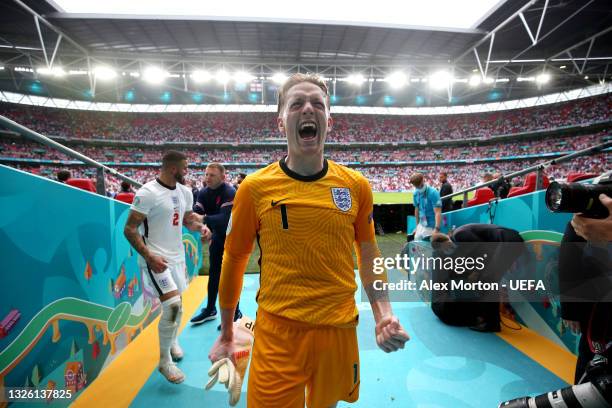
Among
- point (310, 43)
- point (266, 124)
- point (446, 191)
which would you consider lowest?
point (446, 191)

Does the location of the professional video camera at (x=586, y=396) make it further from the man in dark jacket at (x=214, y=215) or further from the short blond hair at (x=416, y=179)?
the short blond hair at (x=416, y=179)

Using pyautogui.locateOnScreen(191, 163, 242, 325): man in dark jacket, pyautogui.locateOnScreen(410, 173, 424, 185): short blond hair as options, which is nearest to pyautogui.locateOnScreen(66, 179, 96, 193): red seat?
pyautogui.locateOnScreen(191, 163, 242, 325): man in dark jacket

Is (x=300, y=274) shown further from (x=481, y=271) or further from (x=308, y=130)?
(x=481, y=271)

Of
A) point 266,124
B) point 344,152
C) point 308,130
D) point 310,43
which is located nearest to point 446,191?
point 308,130

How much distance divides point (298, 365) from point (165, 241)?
83.4 inches

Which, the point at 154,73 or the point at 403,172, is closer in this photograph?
the point at 154,73

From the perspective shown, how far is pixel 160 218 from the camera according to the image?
2.70m

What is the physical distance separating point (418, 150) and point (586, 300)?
3880 cm

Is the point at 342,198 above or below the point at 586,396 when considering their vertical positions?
above

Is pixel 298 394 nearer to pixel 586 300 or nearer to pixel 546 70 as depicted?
pixel 586 300

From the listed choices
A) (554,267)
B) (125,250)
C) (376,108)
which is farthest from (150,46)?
(376,108)

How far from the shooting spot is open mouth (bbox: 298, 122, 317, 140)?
1.27m

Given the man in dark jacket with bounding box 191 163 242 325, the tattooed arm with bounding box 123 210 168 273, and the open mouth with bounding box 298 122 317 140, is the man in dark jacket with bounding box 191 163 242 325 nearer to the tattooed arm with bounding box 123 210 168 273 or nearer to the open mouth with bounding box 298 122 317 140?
the tattooed arm with bounding box 123 210 168 273

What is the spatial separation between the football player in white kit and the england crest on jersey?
1940 millimetres
